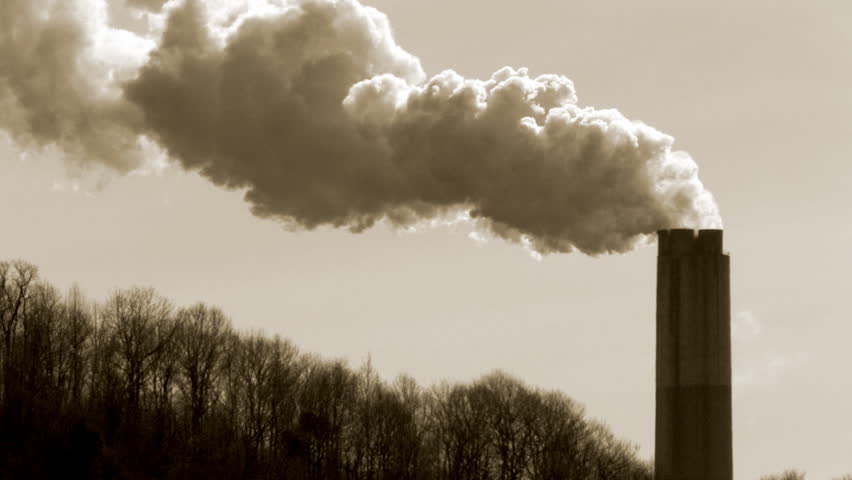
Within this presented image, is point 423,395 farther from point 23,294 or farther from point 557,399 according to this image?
point 23,294

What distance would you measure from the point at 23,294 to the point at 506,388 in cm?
2035

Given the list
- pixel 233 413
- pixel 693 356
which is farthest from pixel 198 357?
pixel 693 356

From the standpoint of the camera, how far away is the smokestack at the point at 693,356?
7262cm

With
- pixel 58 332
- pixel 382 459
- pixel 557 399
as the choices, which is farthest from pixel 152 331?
pixel 557 399

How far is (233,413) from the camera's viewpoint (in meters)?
82.8

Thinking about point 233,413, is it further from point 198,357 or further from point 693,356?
point 693,356

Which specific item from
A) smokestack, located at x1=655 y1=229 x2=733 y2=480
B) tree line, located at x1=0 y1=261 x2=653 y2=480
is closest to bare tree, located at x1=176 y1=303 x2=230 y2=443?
tree line, located at x1=0 y1=261 x2=653 y2=480

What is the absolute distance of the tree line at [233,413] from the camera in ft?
255

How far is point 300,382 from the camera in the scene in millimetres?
85875

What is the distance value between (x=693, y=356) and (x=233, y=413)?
19.4m

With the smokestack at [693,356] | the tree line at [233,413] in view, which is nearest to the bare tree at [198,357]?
the tree line at [233,413]

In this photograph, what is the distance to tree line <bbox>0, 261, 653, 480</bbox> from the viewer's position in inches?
3066

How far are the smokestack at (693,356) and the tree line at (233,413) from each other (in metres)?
12.6

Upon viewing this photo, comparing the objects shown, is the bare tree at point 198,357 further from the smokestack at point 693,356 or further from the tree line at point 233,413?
the smokestack at point 693,356
